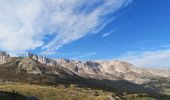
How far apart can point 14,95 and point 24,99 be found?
18.2 ft

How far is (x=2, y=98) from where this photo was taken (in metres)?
82.8

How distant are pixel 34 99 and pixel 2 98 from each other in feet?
31.8

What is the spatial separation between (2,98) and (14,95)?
192 inches

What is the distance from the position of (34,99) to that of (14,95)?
6257mm

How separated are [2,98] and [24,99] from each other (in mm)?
6399

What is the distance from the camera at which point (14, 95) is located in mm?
86938

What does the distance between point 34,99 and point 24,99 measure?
468cm

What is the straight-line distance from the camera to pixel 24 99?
3270 inches
